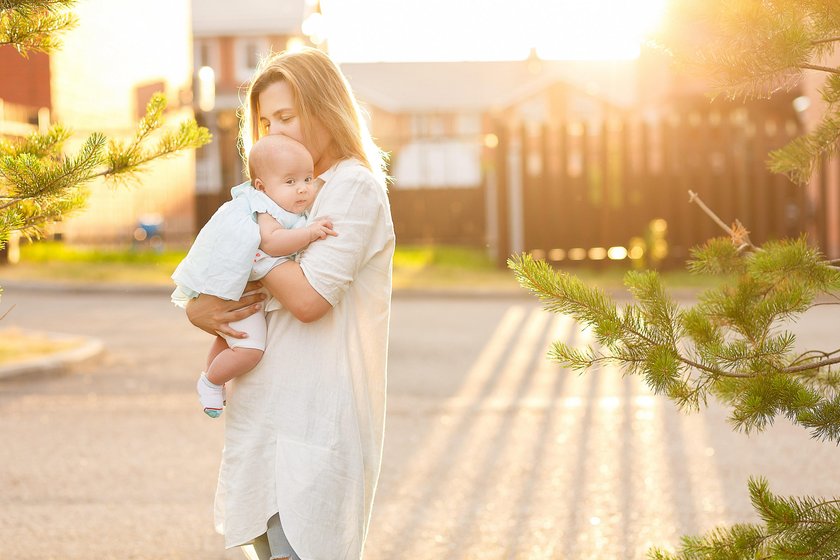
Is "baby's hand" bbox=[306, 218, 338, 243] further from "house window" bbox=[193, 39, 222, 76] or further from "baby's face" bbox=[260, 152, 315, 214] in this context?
"house window" bbox=[193, 39, 222, 76]

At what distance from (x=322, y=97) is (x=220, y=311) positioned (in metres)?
0.57

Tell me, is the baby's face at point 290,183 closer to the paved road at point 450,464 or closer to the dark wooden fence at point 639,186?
the paved road at point 450,464

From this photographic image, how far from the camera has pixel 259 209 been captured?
2789mm

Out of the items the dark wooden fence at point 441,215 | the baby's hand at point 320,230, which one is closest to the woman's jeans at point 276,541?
the baby's hand at point 320,230

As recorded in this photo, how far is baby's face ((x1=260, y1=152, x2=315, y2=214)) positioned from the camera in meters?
2.78

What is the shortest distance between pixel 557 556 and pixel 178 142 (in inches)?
87.4

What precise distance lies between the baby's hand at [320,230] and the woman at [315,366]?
0.02 meters

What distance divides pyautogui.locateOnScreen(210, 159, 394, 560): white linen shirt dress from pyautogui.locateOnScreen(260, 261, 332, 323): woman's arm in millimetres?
21

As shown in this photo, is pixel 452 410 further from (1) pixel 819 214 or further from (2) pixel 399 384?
(1) pixel 819 214

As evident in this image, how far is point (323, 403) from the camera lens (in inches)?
110

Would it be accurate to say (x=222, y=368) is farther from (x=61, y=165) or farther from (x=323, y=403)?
(x=61, y=165)

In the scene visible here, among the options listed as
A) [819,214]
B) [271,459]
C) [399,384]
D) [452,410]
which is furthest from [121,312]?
[271,459]

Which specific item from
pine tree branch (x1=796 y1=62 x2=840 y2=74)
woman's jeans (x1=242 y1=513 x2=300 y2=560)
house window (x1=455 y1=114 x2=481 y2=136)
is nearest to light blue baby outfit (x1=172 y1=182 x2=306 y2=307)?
woman's jeans (x1=242 y1=513 x2=300 y2=560)

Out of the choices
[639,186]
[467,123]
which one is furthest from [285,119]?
[467,123]
